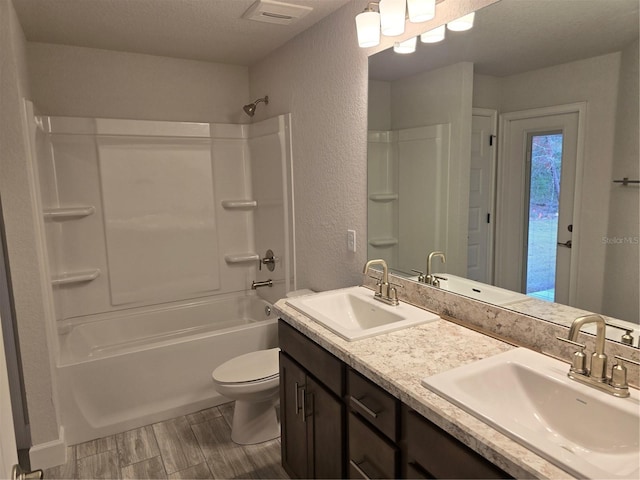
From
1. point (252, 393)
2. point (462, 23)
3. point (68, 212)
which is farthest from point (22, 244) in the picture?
point (462, 23)

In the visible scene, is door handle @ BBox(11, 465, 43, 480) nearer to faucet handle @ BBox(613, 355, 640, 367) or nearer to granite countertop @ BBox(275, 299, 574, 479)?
granite countertop @ BBox(275, 299, 574, 479)

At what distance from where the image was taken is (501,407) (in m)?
1.25

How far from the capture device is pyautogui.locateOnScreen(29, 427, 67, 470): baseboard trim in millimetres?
2281

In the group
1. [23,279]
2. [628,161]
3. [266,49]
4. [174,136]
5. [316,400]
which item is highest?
[266,49]

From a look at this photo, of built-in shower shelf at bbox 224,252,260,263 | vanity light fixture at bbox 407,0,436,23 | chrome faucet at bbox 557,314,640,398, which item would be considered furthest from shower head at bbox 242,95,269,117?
chrome faucet at bbox 557,314,640,398

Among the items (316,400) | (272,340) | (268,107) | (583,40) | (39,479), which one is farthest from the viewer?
(268,107)

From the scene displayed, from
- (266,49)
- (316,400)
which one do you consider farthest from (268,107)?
(316,400)

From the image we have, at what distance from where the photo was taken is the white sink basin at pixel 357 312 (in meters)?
1.72

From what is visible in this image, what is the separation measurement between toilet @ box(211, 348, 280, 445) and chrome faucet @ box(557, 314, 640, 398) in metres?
1.53

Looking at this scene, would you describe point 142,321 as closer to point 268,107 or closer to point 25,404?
point 25,404

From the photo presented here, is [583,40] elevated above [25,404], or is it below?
above

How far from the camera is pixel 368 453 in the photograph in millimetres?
1438

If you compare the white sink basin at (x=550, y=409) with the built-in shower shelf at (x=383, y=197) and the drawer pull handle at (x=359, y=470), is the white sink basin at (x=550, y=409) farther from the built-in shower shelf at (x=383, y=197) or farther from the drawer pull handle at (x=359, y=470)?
the built-in shower shelf at (x=383, y=197)

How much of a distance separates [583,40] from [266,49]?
219cm
